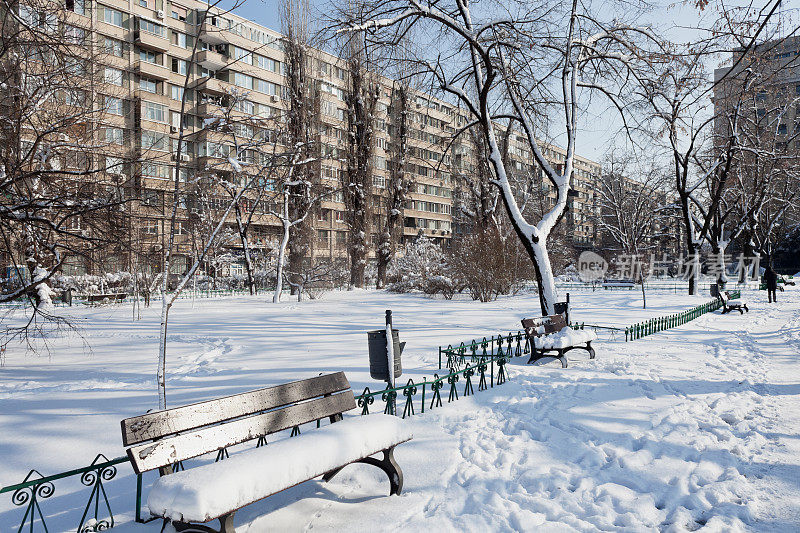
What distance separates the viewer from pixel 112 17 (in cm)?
3712

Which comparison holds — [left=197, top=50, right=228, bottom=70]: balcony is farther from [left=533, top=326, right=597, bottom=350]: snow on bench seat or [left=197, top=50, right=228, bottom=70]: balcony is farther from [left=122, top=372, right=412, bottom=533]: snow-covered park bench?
[left=122, top=372, right=412, bottom=533]: snow-covered park bench

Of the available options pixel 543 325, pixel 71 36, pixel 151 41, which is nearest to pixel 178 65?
pixel 151 41

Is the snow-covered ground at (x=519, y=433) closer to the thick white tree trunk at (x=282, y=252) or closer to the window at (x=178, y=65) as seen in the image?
the thick white tree trunk at (x=282, y=252)

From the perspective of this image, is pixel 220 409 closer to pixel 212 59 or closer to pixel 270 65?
pixel 212 59

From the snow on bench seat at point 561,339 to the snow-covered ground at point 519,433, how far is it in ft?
1.43

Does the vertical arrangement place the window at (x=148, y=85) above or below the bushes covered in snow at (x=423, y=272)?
above

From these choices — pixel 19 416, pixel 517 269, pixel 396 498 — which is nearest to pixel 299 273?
pixel 517 269

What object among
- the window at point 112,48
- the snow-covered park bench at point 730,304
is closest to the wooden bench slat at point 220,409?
the window at point 112,48

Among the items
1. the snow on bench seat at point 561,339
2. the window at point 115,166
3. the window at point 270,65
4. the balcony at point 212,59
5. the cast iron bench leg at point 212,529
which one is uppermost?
the window at point 270,65

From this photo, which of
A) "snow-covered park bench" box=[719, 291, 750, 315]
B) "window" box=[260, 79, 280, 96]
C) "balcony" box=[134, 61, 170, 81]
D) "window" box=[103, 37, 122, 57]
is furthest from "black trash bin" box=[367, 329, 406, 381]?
"window" box=[260, 79, 280, 96]

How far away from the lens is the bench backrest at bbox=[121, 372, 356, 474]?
3.22 meters

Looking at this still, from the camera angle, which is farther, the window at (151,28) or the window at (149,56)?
the window at (149,56)

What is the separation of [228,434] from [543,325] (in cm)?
750

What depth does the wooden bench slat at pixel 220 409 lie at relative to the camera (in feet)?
10.7
